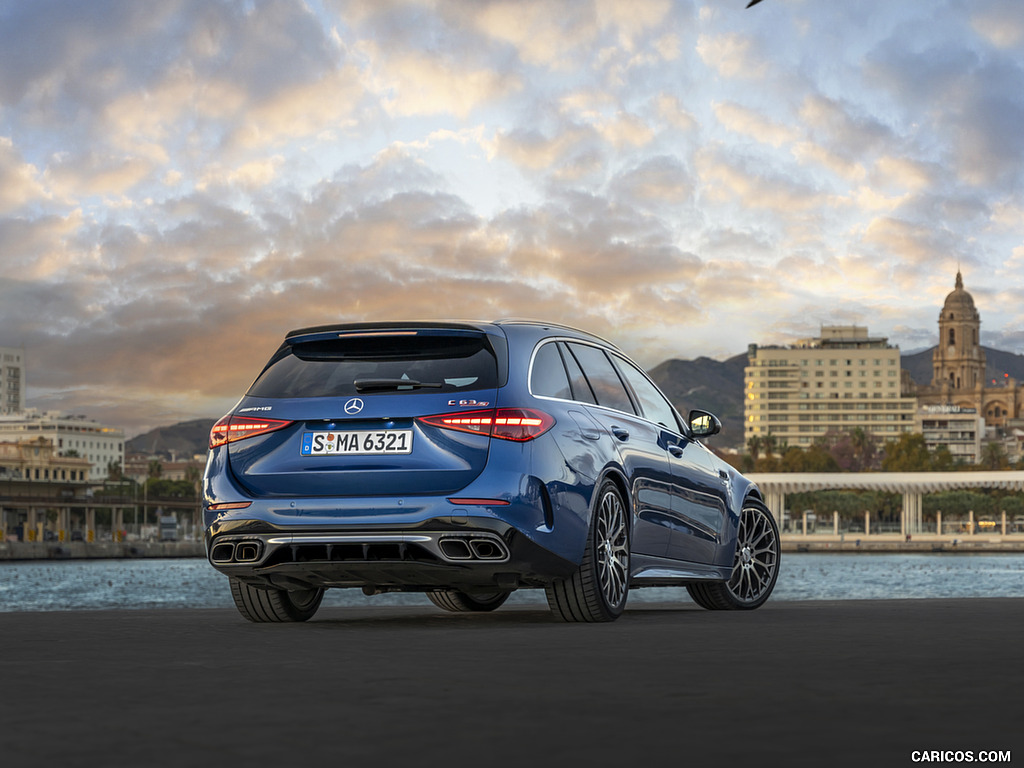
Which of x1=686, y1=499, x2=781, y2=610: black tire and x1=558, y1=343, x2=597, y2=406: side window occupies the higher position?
x1=558, y1=343, x2=597, y2=406: side window

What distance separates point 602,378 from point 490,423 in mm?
1627

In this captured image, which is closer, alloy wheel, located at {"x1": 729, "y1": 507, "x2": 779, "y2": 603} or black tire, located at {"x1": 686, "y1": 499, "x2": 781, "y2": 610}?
black tire, located at {"x1": 686, "y1": 499, "x2": 781, "y2": 610}

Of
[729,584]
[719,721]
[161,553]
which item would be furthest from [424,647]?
[161,553]

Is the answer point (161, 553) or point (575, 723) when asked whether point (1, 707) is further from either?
point (161, 553)

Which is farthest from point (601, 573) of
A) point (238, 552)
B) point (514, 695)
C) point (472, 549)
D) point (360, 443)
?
point (514, 695)

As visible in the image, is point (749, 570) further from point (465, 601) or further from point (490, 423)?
point (490, 423)

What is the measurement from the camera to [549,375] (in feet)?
29.0

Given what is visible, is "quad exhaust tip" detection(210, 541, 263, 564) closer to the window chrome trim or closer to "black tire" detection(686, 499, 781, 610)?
the window chrome trim

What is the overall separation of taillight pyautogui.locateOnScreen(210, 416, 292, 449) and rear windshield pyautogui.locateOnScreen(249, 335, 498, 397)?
187 millimetres

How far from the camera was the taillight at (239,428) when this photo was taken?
335 inches

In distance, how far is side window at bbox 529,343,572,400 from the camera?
8.62 meters

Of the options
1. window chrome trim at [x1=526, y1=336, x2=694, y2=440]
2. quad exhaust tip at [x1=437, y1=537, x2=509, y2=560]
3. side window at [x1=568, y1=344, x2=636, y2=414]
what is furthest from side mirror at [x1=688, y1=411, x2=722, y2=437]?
quad exhaust tip at [x1=437, y1=537, x2=509, y2=560]

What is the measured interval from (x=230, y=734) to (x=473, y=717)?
2.44 ft

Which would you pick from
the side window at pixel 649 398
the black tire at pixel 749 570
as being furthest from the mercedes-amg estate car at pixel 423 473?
the black tire at pixel 749 570
